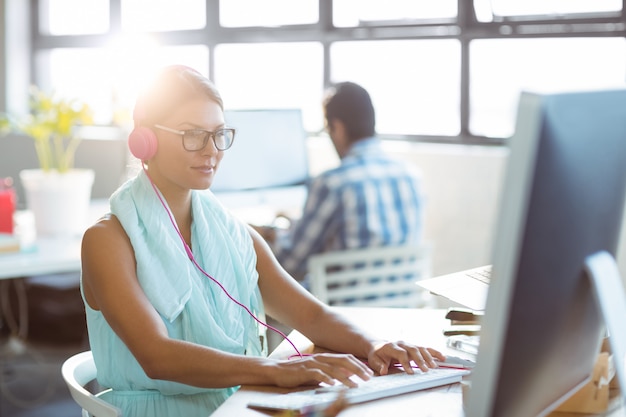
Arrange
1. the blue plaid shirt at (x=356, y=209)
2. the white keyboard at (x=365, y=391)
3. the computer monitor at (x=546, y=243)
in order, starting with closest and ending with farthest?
the computer monitor at (x=546, y=243) → the white keyboard at (x=365, y=391) → the blue plaid shirt at (x=356, y=209)

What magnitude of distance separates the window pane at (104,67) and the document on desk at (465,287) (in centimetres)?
338

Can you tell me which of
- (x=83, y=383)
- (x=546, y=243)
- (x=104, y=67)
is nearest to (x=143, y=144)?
(x=83, y=383)

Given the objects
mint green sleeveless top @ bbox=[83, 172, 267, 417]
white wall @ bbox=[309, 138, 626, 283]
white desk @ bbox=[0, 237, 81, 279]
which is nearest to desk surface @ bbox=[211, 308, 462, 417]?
mint green sleeveless top @ bbox=[83, 172, 267, 417]

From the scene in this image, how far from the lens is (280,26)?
4562 millimetres

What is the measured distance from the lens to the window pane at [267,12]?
177 inches

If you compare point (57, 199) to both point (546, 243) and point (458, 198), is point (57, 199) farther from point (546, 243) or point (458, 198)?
point (546, 243)

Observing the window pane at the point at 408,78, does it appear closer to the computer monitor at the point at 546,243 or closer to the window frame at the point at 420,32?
the window frame at the point at 420,32

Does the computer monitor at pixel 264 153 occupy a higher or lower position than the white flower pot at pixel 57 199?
higher

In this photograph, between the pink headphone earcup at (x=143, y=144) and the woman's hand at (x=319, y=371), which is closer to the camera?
the woman's hand at (x=319, y=371)

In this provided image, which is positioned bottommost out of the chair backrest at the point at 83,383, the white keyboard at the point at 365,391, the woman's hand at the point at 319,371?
the chair backrest at the point at 83,383

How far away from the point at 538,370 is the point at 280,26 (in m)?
3.76

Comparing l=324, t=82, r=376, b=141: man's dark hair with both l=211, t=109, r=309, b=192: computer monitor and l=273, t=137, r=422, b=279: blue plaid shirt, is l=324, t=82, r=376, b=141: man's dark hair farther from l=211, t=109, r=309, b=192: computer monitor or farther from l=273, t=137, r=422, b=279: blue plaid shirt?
l=211, t=109, r=309, b=192: computer monitor

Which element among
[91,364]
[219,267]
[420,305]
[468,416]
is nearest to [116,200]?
[219,267]

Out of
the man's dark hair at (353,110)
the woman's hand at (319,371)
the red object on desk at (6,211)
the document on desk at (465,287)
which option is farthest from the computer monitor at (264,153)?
the woman's hand at (319,371)
